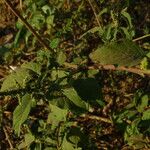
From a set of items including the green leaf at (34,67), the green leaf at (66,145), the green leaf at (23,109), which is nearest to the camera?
the green leaf at (23,109)

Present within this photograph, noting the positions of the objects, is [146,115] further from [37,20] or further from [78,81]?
[37,20]

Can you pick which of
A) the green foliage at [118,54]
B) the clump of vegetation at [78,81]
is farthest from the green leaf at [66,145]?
the green foliage at [118,54]

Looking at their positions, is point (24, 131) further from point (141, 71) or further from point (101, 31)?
point (141, 71)

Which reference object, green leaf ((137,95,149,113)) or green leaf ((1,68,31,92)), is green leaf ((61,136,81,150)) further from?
green leaf ((1,68,31,92))

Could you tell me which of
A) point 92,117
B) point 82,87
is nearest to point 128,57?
point 82,87

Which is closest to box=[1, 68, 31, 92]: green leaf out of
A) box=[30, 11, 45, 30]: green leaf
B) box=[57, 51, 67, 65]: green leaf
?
box=[57, 51, 67, 65]: green leaf

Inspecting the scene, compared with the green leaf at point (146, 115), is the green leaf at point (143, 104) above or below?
above

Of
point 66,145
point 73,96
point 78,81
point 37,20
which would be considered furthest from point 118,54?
point 37,20

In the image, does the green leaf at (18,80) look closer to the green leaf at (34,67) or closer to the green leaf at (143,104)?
the green leaf at (34,67)
